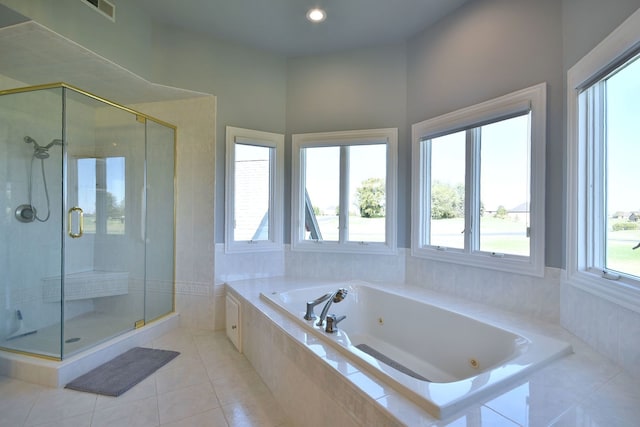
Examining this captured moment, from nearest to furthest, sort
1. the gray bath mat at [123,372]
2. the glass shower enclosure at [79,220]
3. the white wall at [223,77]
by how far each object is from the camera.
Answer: the gray bath mat at [123,372] < the glass shower enclosure at [79,220] < the white wall at [223,77]

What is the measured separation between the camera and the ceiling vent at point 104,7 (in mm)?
2174

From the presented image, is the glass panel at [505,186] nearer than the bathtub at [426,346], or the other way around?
the bathtub at [426,346]

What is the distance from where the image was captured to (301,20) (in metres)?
2.69

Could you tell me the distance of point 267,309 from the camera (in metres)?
2.14

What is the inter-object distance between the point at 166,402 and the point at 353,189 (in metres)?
2.27

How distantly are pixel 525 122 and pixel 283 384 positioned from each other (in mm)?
2279

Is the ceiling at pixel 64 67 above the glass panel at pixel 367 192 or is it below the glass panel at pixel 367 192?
above

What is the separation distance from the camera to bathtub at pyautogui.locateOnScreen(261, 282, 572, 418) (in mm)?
1110

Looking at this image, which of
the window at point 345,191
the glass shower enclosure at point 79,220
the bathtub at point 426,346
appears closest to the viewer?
the bathtub at point 426,346

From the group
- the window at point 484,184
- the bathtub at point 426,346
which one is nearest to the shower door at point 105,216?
the bathtub at point 426,346

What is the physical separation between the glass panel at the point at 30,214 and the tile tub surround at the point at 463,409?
6.20 feet

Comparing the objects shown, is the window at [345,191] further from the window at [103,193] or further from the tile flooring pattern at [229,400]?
the window at [103,193]

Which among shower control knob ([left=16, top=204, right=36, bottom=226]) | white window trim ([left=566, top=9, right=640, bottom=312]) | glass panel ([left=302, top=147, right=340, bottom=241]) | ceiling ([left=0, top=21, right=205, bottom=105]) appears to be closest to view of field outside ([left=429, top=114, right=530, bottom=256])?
white window trim ([left=566, top=9, right=640, bottom=312])

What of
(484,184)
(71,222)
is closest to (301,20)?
(484,184)
